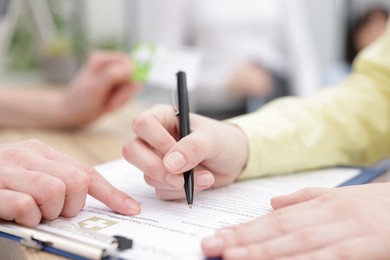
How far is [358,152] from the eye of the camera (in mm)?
806

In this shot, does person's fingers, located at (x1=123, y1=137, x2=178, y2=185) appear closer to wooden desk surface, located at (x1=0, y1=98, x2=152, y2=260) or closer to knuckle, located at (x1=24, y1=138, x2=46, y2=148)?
knuckle, located at (x1=24, y1=138, x2=46, y2=148)

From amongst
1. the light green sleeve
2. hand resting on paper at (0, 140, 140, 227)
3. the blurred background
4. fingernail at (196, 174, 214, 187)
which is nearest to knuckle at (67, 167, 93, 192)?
hand resting on paper at (0, 140, 140, 227)

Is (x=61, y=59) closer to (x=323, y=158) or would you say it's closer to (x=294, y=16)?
(x=294, y=16)

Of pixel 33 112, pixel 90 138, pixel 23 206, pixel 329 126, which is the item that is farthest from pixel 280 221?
pixel 33 112

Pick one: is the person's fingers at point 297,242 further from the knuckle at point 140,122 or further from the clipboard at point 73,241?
the knuckle at point 140,122

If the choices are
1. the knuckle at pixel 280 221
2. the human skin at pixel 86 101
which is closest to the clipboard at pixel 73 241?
the knuckle at pixel 280 221

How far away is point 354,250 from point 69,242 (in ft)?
0.72

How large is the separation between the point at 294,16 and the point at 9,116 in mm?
1566

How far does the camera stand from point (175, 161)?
51 cm

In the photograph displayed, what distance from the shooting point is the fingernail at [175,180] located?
53cm

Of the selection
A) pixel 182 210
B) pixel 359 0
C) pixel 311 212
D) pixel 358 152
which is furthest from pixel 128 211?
pixel 359 0

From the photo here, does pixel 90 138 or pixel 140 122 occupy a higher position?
pixel 140 122

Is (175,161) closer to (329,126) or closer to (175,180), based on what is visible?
(175,180)

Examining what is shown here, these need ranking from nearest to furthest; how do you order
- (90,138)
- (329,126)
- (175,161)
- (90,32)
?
(175,161) < (329,126) < (90,138) < (90,32)
